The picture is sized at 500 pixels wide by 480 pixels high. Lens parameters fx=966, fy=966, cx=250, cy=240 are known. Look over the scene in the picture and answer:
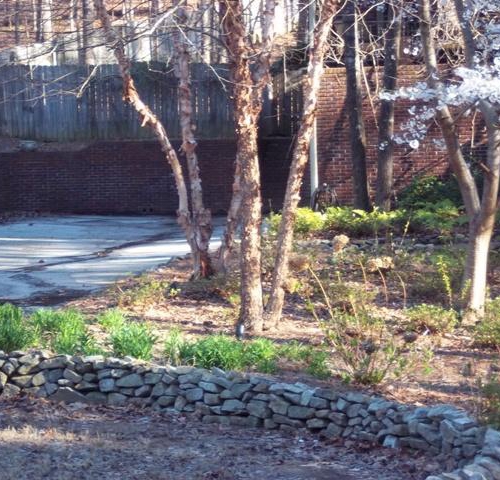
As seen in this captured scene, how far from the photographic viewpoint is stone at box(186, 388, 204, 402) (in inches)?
284

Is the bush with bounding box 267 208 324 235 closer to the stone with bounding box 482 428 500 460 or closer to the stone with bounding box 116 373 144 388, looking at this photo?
the stone with bounding box 116 373 144 388

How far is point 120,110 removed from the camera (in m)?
22.8

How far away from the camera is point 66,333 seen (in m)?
8.34

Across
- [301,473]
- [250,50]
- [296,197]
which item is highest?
[250,50]

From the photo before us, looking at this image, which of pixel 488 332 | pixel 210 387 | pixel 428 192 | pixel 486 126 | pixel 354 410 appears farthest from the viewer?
pixel 428 192

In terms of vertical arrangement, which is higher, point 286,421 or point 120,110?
point 120,110

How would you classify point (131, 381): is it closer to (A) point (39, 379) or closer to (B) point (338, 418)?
(A) point (39, 379)

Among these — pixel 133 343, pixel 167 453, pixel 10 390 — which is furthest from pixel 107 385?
pixel 167 453

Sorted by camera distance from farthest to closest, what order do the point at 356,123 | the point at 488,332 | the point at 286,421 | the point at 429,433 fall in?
1. the point at 356,123
2. the point at 488,332
3. the point at 286,421
4. the point at 429,433

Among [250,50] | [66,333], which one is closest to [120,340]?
[66,333]

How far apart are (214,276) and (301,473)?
581 cm

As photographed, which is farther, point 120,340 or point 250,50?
point 250,50

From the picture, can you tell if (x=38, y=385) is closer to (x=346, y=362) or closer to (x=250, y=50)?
(x=346, y=362)

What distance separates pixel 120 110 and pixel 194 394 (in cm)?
1637
